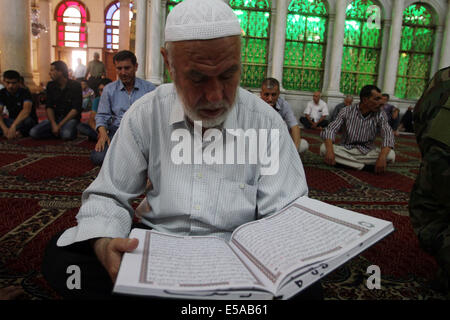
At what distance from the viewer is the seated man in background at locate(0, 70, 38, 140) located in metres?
4.88

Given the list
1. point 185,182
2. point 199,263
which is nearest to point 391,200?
point 185,182

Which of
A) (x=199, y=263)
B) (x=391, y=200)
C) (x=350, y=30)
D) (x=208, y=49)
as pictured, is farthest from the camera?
(x=350, y=30)

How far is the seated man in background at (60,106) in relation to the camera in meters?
4.91

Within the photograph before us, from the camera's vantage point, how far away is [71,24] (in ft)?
51.1

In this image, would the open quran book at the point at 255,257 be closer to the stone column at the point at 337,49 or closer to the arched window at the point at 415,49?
the stone column at the point at 337,49

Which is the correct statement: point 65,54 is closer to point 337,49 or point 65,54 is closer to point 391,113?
point 337,49

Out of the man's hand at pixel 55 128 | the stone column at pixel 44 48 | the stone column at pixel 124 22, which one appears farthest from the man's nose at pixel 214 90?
the stone column at pixel 124 22

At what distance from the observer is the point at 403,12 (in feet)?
26.7

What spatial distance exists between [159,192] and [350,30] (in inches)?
324

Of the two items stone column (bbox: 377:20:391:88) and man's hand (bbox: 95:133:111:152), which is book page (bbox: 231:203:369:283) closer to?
man's hand (bbox: 95:133:111:152)

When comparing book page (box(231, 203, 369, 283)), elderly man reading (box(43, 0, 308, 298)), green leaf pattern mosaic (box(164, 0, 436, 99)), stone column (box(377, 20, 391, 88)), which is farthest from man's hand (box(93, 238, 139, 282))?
stone column (box(377, 20, 391, 88))

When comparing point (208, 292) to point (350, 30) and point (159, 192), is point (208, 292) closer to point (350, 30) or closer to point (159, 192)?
point (159, 192)

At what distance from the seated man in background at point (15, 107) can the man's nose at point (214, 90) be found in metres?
4.72
